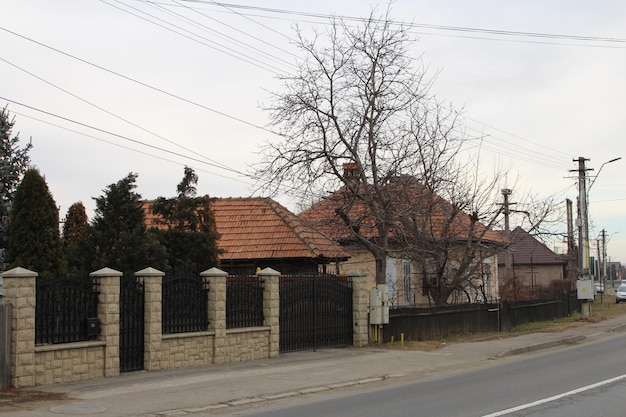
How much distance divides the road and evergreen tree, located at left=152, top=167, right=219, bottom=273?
333 inches

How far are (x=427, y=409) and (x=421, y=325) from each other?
1174 cm

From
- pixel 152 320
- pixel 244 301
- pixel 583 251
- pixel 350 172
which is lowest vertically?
pixel 152 320

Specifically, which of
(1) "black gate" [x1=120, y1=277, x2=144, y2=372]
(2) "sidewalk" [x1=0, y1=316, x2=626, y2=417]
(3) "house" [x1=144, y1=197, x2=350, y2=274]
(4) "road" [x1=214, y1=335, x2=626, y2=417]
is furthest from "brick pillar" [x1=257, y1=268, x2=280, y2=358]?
(3) "house" [x1=144, y1=197, x2=350, y2=274]

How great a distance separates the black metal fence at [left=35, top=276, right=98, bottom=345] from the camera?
42.5ft

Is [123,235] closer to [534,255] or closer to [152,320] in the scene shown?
[152,320]

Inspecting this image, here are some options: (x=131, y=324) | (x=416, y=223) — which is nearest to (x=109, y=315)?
(x=131, y=324)

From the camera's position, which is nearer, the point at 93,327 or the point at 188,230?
the point at 93,327

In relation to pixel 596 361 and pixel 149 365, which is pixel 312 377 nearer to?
pixel 149 365

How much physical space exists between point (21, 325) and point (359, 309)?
10.2 meters

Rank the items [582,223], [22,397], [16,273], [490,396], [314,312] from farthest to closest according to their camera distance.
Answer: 1. [582,223]
2. [314,312]
3. [16,273]
4. [490,396]
5. [22,397]

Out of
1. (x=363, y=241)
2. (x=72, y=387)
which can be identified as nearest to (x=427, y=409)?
(x=72, y=387)

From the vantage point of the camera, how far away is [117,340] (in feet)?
46.4

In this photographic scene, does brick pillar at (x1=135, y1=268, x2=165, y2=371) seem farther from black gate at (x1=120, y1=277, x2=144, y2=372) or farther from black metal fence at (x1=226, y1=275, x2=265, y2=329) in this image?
black metal fence at (x1=226, y1=275, x2=265, y2=329)

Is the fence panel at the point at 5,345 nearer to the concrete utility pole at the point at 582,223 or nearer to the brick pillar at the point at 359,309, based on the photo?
the brick pillar at the point at 359,309
